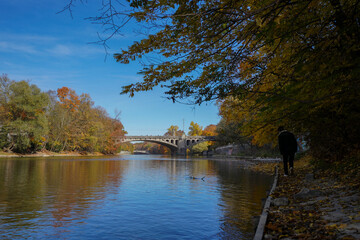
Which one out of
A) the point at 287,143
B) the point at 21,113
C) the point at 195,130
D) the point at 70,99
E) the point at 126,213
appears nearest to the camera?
the point at 126,213

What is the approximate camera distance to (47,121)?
48688mm

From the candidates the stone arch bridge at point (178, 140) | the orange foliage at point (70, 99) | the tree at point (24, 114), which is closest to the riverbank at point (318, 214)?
the tree at point (24, 114)

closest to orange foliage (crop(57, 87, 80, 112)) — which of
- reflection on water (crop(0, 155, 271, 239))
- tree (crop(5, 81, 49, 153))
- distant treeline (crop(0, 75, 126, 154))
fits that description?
distant treeline (crop(0, 75, 126, 154))

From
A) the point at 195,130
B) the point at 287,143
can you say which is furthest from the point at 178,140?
the point at 287,143

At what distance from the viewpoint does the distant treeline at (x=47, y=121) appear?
44.4 m

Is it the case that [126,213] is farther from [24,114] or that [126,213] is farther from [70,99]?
[70,99]

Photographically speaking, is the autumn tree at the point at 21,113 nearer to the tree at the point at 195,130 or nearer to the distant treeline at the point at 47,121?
the distant treeline at the point at 47,121

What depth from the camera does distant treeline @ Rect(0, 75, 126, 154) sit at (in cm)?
4444

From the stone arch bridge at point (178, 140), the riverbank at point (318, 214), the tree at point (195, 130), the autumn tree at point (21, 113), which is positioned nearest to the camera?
the riverbank at point (318, 214)

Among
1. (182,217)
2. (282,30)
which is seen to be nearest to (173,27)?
(282,30)

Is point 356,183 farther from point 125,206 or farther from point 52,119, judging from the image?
point 52,119

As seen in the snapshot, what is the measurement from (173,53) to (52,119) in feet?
189

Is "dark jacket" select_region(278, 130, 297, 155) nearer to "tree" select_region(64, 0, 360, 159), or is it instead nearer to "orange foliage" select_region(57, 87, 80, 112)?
"tree" select_region(64, 0, 360, 159)

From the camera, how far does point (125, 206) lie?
9.50m
